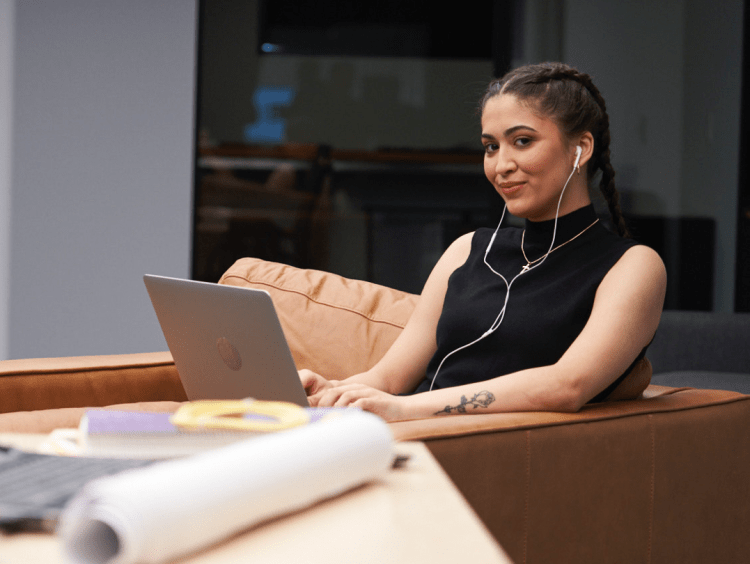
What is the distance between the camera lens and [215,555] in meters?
0.50

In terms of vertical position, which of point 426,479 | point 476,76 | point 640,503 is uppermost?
point 476,76

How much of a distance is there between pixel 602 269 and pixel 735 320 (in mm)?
1754

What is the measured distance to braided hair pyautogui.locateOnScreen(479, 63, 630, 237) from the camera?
154 centimetres

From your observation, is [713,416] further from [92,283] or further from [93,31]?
[93,31]

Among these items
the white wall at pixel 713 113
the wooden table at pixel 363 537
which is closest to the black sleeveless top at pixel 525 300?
the wooden table at pixel 363 537

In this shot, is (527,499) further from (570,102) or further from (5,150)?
(5,150)

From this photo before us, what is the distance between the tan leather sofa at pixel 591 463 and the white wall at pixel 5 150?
2.01 metres

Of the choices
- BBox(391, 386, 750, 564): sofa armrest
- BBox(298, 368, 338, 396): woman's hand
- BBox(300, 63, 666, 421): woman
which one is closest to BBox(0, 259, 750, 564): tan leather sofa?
BBox(391, 386, 750, 564): sofa armrest

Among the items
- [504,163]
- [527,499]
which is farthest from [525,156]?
[527,499]

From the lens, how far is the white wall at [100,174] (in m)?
3.47

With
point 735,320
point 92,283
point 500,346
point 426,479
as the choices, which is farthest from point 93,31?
point 426,479

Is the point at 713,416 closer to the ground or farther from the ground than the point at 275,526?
closer to the ground

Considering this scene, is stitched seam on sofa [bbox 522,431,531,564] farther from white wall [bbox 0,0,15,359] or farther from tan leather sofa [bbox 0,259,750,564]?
white wall [bbox 0,0,15,359]

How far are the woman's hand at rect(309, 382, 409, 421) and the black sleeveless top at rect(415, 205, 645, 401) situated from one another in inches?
13.3
